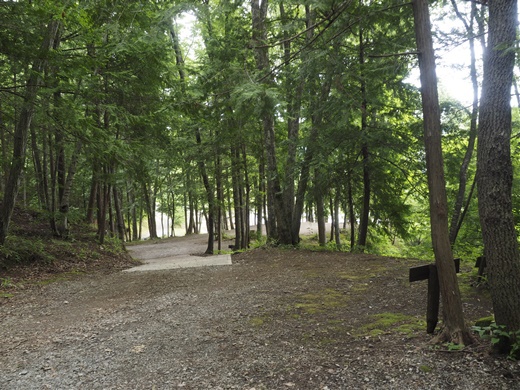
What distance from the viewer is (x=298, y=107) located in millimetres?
10961

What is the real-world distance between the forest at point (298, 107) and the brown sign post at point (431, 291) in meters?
0.17

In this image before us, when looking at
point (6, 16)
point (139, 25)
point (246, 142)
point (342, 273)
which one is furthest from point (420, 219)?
point (6, 16)

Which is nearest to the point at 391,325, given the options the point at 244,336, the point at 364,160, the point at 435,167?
the point at 244,336

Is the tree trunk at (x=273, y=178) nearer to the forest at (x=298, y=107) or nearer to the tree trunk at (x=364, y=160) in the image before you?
the forest at (x=298, y=107)

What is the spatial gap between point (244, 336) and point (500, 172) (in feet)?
10.8

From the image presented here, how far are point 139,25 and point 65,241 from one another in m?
7.09

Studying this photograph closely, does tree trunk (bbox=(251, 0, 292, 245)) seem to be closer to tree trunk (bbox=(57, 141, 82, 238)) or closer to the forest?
the forest

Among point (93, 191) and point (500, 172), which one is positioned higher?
point (93, 191)

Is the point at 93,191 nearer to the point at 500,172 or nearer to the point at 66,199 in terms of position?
the point at 66,199

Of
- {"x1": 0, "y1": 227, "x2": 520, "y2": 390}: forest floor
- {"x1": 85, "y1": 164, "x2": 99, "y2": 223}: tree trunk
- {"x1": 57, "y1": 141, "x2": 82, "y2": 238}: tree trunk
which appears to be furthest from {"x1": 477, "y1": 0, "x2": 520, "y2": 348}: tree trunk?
{"x1": 57, "y1": 141, "x2": 82, "y2": 238}: tree trunk

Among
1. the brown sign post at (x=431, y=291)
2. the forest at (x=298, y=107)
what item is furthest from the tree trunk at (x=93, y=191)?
the brown sign post at (x=431, y=291)

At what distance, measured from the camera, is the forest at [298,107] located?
3475 millimetres

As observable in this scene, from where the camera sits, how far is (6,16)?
6785mm

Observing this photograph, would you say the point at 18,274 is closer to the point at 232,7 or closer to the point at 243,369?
the point at 243,369
